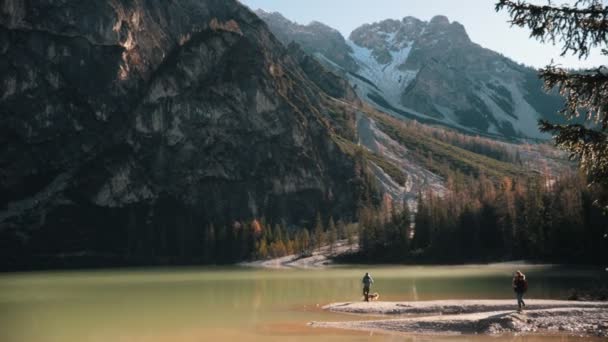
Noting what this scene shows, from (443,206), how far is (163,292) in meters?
115

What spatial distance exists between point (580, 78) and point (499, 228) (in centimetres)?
13931

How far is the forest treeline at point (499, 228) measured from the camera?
118 metres

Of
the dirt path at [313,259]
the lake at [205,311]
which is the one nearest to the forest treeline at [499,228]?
the dirt path at [313,259]

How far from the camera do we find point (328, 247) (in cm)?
18250

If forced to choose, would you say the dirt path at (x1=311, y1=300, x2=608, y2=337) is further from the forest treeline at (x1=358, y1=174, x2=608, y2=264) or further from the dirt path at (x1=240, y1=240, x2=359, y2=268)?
the dirt path at (x1=240, y1=240, x2=359, y2=268)

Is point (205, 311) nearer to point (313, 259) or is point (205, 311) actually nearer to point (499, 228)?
point (499, 228)

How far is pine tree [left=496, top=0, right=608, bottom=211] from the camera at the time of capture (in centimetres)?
1889

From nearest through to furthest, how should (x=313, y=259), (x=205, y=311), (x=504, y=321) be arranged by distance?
(x=504, y=321)
(x=205, y=311)
(x=313, y=259)

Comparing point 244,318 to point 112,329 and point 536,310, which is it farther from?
point 536,310

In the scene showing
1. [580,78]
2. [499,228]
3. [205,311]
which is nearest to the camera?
[580,78]

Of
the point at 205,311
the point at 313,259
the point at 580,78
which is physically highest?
the point at 580,78

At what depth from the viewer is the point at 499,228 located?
151m

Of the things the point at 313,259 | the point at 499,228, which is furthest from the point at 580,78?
the point at 313,259

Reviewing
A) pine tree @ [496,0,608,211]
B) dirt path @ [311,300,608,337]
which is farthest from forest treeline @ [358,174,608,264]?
pine tree @ [496,0,608,211]
